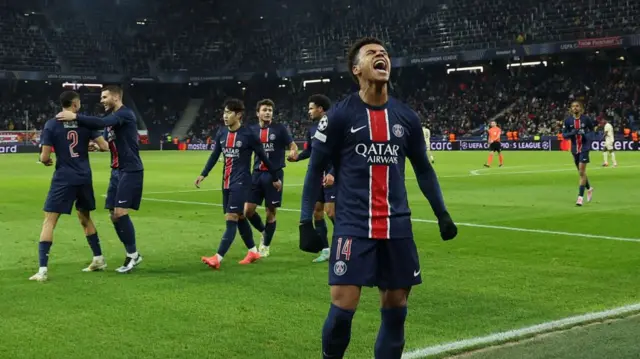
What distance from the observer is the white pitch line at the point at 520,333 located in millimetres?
5870

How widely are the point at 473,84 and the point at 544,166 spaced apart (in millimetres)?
32416

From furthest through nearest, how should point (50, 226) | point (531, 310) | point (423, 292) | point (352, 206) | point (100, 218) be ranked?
point (100, 218) → point (50, 226) → point (423, 292) → point (531, 310) → point (352, 206)

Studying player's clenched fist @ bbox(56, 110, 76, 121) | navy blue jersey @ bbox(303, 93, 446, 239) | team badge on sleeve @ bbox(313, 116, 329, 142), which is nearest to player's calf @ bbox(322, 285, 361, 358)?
navy blue jersey @ bbox(303, 93, 446, 239)

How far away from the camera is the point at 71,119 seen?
28.3ft

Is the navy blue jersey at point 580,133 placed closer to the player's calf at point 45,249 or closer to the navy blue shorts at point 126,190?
the navy blue shorts at point 126,190

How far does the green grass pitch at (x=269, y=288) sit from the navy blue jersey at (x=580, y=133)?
1645 millimetres

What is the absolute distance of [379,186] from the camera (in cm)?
467

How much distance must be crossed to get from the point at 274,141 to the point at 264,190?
0.85 metres

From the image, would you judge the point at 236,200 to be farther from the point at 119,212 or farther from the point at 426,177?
the point at 426,177

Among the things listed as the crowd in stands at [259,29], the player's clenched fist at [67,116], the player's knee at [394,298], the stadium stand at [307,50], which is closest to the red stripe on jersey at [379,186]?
the player's knee at [394,298]

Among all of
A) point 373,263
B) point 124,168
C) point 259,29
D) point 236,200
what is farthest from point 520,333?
point 259,29

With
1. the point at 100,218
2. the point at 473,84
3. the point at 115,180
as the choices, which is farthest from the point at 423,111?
the point at 115,180

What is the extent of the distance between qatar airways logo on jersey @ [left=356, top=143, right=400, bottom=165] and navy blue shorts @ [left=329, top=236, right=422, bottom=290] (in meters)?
0.48

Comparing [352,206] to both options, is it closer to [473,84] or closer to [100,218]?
[100,218]
